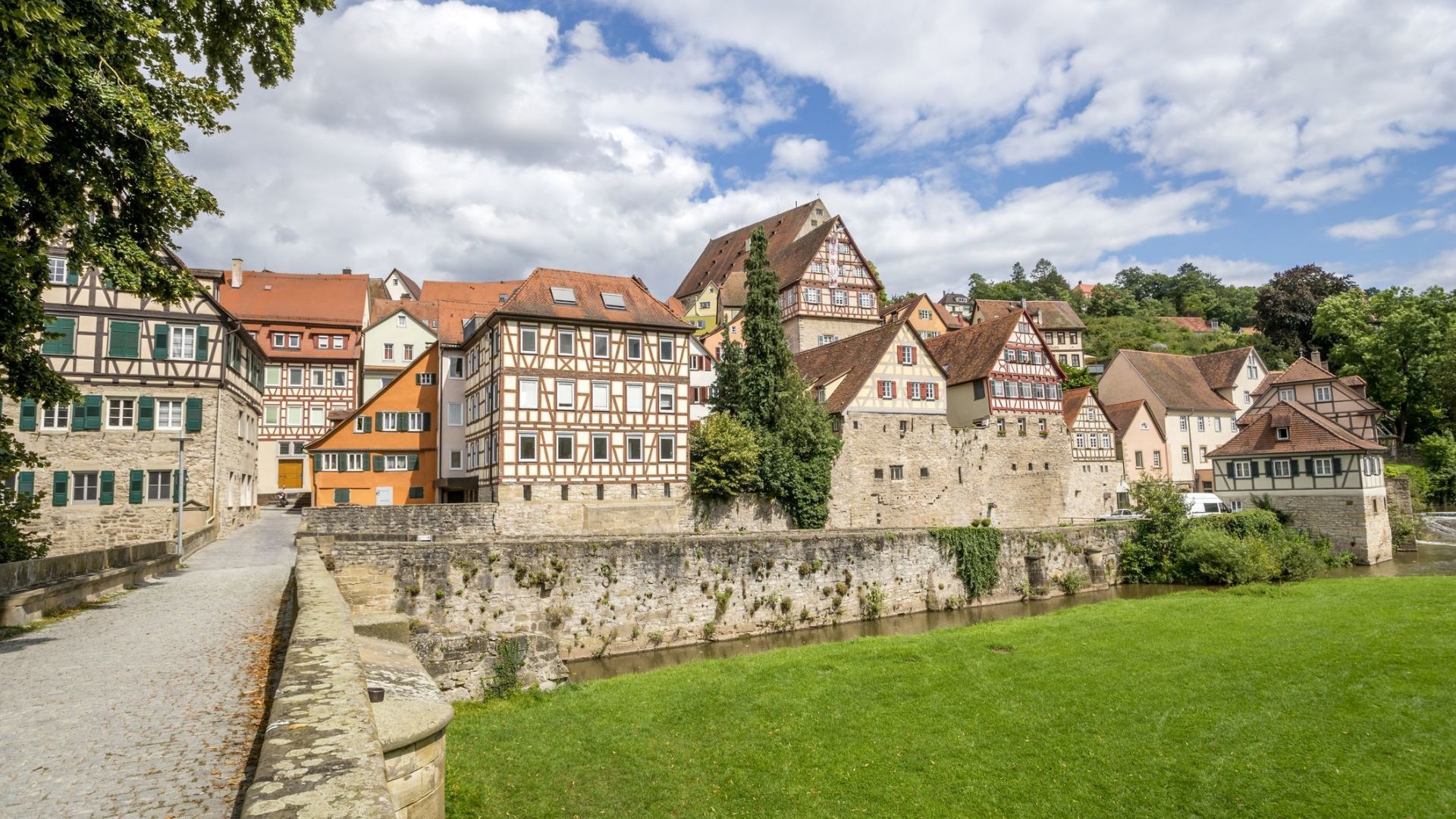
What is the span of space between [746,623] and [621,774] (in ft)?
39.3

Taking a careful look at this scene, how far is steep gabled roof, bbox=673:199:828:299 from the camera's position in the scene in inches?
2537

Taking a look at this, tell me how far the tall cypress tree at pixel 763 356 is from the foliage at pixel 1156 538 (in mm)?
14586

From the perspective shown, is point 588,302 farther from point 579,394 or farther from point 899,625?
point 899,625

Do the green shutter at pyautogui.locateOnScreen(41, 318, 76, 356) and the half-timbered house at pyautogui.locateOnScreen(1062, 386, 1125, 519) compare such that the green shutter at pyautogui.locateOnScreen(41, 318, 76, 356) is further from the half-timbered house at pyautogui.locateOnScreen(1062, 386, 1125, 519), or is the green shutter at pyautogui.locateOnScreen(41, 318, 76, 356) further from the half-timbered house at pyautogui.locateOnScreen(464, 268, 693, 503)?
the half-timbered house at pyautogui.locateOnScreen(1062, 386, 1125, 519)

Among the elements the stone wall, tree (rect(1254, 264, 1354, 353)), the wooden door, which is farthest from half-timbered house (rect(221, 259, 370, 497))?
tree (rect(1254, 264, 1354, 353))

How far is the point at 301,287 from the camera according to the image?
4659 centimetres

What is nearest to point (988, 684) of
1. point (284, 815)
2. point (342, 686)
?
point (342, 686)

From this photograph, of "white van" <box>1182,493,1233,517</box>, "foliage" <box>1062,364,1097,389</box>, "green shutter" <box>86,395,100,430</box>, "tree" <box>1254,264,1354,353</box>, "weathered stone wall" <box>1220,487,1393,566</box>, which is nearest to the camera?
"green shutter" <box>86,395,100,430</box>

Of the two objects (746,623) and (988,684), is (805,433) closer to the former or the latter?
(746,623)

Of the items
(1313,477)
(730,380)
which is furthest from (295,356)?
(1313,477)

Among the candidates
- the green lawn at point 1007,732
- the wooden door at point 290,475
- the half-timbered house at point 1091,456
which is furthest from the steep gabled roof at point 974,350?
the wooden door at point 290,475

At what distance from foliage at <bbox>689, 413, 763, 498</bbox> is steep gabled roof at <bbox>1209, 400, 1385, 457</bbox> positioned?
24.5m

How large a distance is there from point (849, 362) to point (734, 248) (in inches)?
1228

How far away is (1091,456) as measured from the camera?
44.0m
